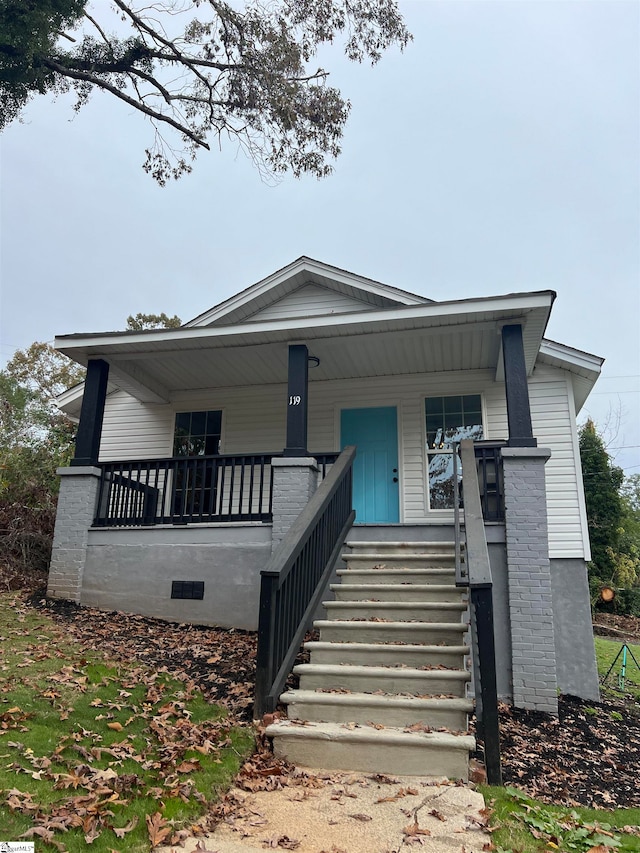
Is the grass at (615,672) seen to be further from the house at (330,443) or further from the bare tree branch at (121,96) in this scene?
the bare tree branch at (121,96)

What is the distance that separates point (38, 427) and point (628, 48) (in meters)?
20.5

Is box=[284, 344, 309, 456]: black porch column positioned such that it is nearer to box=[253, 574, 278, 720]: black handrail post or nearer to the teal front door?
the teal front door

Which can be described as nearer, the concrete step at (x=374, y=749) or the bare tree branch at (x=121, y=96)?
the concrete step at (x=374, y=749)

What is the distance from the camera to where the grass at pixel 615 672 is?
26.7ft

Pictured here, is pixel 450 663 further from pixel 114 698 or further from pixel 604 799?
pixel 114 698

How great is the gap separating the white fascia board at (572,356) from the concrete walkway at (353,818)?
262 inches

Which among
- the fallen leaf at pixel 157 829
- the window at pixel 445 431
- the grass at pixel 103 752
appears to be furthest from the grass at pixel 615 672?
the fallen leaf at pixel 157 829

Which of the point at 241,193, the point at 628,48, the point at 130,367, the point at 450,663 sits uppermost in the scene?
the point at 241,193

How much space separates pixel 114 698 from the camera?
14.9 feet

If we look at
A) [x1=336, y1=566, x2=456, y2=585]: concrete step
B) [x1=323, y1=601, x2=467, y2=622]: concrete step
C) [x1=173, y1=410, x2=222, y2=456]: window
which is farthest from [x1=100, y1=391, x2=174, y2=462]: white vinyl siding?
[x1=323, y1=601, x2=467, y2=622]: concrete step

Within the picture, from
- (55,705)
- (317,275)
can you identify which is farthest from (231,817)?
(317,275)

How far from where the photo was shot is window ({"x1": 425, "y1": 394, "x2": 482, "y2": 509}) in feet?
30.5

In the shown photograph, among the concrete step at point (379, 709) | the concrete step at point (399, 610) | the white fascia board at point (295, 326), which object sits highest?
the white fascia board at point (295, 326)

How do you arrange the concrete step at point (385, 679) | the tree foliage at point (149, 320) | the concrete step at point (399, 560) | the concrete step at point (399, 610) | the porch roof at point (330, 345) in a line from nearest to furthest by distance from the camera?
the concrete step at point (385, 679) → the concrete step at point (399, 610) → the concrete step at point (399, 560) → the porch roof at point (330, 345) → the tree foliage at point (149, 320)
